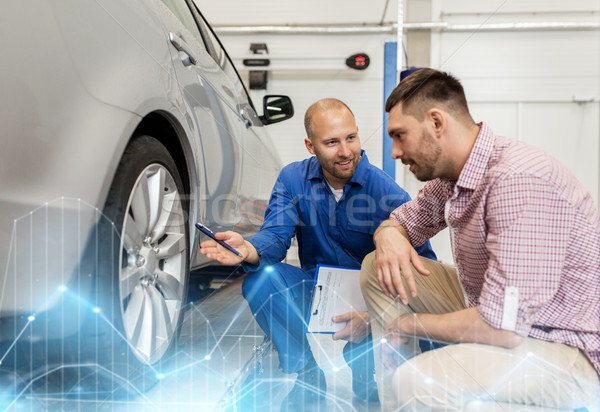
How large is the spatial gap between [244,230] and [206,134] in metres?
0.43

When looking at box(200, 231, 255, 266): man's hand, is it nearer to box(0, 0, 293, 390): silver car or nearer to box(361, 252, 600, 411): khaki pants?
box(0, 0, 293, 390): silver car

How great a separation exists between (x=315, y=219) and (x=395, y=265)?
41 cm

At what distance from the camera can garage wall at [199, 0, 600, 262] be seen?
1.67 m

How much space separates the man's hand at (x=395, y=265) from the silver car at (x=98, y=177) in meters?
0.39

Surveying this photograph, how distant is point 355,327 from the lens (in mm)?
941

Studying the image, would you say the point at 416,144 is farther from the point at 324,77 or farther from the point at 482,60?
the point at 482,60

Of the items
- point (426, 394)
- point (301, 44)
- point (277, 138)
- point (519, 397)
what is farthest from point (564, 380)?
point (277, 138)

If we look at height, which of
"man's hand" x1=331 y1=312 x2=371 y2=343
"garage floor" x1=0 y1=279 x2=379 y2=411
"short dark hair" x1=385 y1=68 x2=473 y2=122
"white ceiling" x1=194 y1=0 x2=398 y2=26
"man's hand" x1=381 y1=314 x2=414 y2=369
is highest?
"white ceiling" x1=194 y1=0 x2=398 y2=26

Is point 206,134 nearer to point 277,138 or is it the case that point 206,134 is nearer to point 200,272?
point 200,272

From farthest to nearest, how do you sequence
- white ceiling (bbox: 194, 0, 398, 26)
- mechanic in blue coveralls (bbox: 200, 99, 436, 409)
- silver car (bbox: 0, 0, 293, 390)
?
white ceiling (bbox: 194, 0, 398, 26) < mechanic in blue coveralls (bbox: 200, 99, 436, 409) < silver car (bbox: 0, 0, 293, 390)

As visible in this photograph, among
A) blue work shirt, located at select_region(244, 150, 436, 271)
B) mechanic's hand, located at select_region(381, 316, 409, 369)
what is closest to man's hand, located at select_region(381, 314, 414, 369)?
mechanic's hand, located at select_region(381, 316, 409, 369)

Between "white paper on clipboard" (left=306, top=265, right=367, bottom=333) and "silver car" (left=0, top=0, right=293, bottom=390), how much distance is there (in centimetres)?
27

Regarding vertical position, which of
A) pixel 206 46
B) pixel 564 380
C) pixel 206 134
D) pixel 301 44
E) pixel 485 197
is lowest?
pixel 564 380

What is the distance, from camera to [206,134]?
3.39ft
